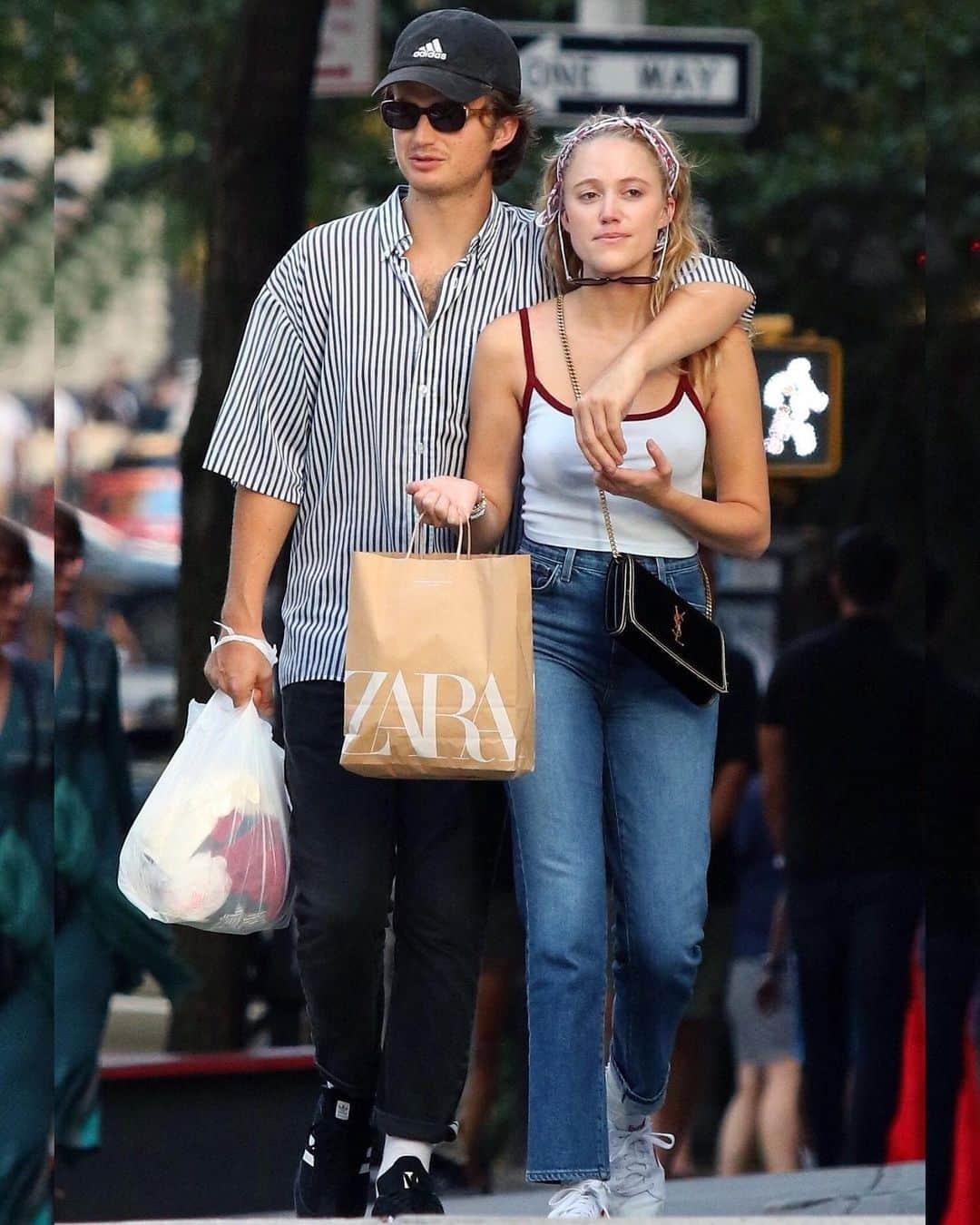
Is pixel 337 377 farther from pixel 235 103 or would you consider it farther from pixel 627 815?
pixel 235 103

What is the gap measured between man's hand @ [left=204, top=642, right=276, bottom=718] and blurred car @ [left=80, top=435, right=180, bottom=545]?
2.62m

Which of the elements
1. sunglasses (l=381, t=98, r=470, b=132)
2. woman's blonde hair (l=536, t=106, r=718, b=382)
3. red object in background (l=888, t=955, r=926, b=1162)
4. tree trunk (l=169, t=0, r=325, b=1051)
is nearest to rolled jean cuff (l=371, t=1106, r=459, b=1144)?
woman's blonde hair (l=536, t=106, r=718, b=382)

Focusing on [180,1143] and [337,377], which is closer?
[337,377]

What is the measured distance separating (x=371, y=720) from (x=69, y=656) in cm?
250

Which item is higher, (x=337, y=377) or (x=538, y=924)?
(x=337, y=377)

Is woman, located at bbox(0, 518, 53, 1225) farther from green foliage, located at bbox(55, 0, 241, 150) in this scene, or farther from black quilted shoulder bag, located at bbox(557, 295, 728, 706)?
green foliage, located at bbox(55, 0, 241, 150)

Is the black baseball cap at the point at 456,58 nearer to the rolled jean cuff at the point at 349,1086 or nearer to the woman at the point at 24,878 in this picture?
the woman at the point at 24,878

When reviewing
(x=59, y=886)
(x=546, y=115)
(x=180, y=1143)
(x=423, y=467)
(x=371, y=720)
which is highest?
(x=546, y=115)

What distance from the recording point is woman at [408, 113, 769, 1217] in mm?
3477

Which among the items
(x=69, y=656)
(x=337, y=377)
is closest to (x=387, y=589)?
(x=337, y=377)

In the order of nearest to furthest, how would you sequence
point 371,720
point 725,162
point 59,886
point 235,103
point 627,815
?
1. point 371,720
2. point 627,815
3. point 59,886
4. point 235,103
5. point 725,162

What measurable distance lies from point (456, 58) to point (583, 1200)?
174 cm

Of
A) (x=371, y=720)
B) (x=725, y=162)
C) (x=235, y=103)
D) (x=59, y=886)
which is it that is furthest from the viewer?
(x=725, y=162)

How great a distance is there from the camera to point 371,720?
333 cm
